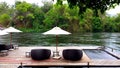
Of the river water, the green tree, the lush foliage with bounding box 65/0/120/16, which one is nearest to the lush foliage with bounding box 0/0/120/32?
the green tree

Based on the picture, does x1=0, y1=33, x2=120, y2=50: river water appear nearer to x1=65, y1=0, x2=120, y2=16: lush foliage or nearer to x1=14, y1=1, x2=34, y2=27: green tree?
x1=14, y1=1, x2=34, y2=27: green tree

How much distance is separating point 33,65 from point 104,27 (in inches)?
1696

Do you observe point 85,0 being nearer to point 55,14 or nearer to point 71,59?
point 71,59

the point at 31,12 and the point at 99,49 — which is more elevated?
the point at 31,12

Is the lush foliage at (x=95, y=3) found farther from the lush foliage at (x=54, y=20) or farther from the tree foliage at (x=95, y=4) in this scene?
the lush foliage at (x=54, y=20)

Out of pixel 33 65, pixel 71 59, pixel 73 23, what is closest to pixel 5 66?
pixel 33 65

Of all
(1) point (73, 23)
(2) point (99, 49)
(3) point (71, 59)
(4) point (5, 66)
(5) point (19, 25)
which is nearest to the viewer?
(4) point (5, 66)

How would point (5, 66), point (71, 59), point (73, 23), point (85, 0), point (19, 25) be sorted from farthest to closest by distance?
point (19, 25)
point (73, 23)
point (71, 59)
point (5, 66)
point (85, 0)

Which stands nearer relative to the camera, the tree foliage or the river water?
the tree foliage

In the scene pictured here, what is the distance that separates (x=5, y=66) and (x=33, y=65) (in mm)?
951

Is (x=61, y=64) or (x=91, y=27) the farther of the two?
(x=91, y=27)

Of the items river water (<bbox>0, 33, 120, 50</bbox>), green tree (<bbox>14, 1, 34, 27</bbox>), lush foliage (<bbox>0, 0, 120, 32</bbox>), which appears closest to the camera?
river water (<bbox>0, 33, 120, 50</bbox>)

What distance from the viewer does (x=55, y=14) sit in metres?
50.2

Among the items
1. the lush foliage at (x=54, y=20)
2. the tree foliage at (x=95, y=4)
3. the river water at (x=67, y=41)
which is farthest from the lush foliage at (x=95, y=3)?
the lush foliage at (x=54, y=20)
